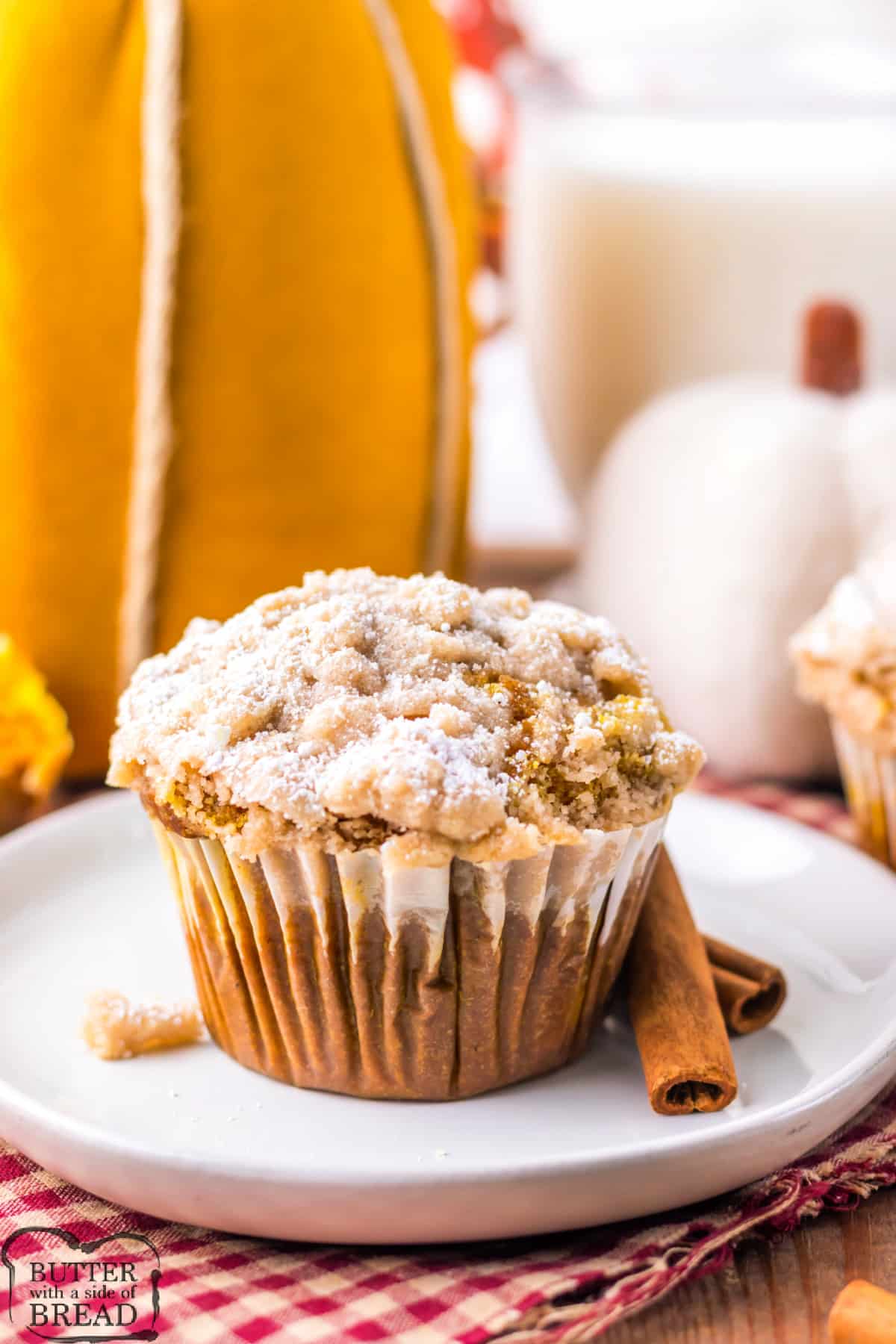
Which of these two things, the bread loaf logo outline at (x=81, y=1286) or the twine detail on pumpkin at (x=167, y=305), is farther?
the twine detail on pumpkin at (x=167, y=305)

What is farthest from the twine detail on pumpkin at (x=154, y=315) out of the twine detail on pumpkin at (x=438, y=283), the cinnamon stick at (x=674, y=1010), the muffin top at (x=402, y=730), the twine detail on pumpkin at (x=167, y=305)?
the cinnamon stick at (x=674, y=1010)

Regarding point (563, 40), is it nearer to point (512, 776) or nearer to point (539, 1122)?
point (512, 776)

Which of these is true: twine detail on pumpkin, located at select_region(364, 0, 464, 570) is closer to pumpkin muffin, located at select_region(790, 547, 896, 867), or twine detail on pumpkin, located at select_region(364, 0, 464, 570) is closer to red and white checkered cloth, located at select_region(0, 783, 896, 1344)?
pumpkin muffin, located at select_region(790, 547, 896, 867)

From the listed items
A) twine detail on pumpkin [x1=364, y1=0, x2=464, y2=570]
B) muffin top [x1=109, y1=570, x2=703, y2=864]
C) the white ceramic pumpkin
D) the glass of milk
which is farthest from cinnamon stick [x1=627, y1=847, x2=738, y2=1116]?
the glass of milk

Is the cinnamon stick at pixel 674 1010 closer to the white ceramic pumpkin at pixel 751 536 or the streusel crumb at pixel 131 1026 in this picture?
the streusel crumb at pixel 131 1026

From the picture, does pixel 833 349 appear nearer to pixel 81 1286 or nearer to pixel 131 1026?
pixel 131 1026

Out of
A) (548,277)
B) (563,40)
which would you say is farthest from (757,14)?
(548,277)
